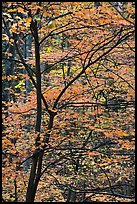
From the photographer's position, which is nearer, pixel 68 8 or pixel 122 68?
pixel 68 8

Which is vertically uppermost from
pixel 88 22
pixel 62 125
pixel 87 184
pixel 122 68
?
pixel 88 22

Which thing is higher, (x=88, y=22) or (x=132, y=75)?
(x=88, y=22)

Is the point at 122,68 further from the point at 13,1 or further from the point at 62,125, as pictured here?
the point at 13,1

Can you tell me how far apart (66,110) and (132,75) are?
1.49m

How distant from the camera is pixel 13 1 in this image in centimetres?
355

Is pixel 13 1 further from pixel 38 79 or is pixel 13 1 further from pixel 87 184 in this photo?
pixel 87 184

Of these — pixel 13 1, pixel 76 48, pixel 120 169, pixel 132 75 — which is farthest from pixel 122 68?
pixel 120 169

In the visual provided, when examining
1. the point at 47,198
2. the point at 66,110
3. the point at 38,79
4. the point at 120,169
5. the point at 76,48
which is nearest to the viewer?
the point at 38,79

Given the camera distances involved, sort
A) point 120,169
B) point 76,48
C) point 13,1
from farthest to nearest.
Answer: point 120,169 < point 76,48 < point 13,1

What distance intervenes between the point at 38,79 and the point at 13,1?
3.85 feet

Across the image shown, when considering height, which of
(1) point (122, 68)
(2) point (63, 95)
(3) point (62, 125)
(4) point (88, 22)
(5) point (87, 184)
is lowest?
(5) point (87, 184)

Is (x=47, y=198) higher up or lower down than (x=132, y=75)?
lower down

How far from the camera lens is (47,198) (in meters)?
7.20

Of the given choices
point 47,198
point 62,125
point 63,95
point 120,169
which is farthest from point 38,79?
point 120,169
